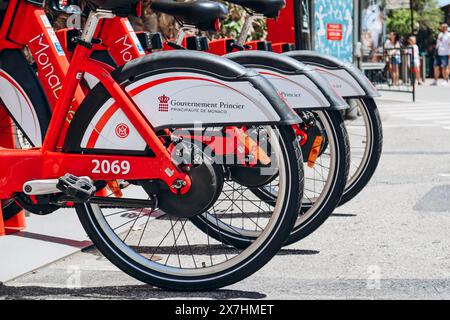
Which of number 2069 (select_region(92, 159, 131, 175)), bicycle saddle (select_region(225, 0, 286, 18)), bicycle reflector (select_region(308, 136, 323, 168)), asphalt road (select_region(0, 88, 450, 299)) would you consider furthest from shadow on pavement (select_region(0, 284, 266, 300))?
bicycle saddle (select_region(225, 0, 286, 18))

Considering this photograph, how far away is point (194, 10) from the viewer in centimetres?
505

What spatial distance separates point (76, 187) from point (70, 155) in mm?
167

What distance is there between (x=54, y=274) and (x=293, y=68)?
172 centimetres

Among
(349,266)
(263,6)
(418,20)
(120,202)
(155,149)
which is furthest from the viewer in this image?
(418,20)

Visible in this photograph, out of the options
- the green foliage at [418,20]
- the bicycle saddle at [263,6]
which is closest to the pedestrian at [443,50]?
the green foliage at [418,20]

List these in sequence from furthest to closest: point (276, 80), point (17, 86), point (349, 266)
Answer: point (276, 80), point (349, 266), point (17, 86)

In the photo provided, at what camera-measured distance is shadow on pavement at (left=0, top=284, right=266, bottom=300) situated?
432 centimetres

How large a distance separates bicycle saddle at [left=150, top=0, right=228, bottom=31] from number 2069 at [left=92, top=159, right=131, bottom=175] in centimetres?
114

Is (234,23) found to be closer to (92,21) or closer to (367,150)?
(367,150)

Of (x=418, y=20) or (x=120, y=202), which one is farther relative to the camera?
(x=418, y=20)

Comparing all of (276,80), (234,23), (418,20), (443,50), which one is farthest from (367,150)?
(418,20)

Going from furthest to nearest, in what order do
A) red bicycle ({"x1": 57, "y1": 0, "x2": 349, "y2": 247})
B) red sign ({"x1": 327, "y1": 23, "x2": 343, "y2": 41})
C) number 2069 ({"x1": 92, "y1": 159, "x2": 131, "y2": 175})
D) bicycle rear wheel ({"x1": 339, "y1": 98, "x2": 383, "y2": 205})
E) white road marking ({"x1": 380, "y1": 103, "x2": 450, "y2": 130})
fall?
white road marking ({"x1": 380, "y1": 103, "x2": 450, "y2": 130}) → red sign ({"x1": 327, "y1": 23, "x2": 343, "y2": 41}) → bicycle rear wheel ({"x1": 339, "y1": 98, "x2": 383, "y2": 205}) → red bicycle ({"x1": 57, "y1": 0, "x2": 349, "y2": 247}) → number 2069 ({"x1": 92, "y1": 159, "x2": 131, "y2": 175})

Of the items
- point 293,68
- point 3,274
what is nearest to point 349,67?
point 293,68

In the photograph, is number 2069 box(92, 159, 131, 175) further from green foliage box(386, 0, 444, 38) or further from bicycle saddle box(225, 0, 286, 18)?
green foliage box(386, 0, 444, 38)
